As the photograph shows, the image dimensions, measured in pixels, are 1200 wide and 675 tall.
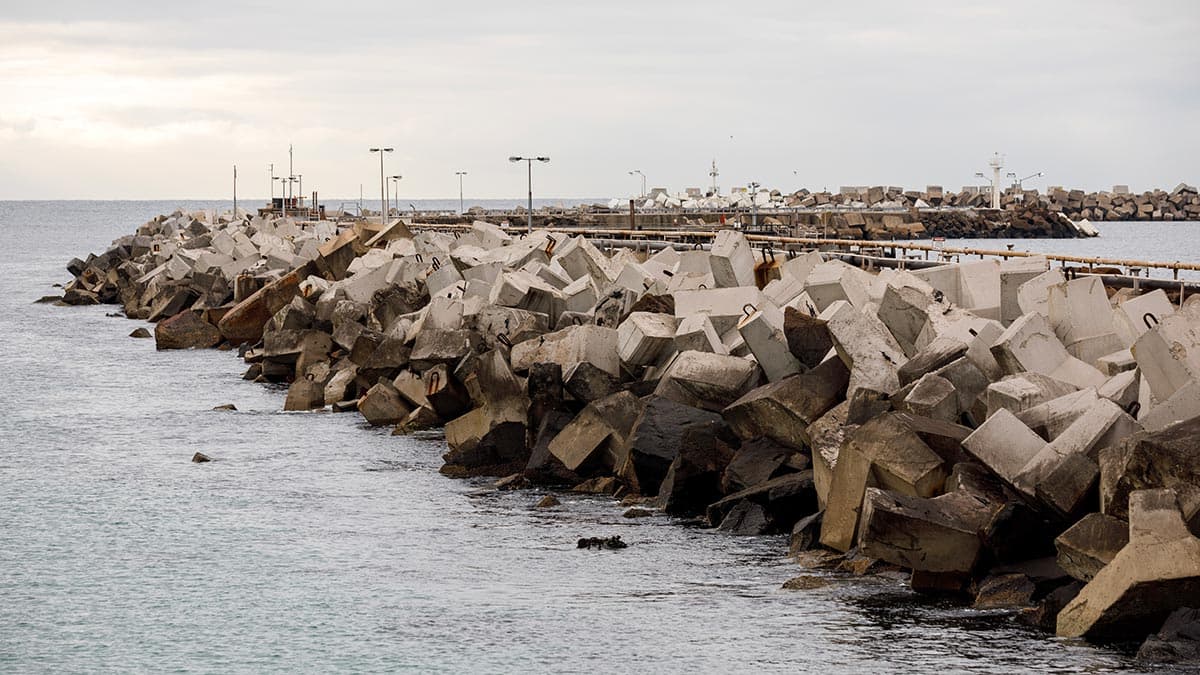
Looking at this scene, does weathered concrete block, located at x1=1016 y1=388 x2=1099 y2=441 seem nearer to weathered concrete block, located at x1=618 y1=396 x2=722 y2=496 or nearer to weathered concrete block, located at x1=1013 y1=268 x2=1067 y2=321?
weathered concrete block, located at x1=618 y1=396 x2=722 y2=496

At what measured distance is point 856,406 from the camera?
44.6 feet

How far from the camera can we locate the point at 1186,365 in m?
12.1

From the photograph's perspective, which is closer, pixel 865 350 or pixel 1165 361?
pixel 1165 361

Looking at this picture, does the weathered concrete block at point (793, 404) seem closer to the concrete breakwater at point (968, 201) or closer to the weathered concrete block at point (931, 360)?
the weathered concrete block at point (931, 360)

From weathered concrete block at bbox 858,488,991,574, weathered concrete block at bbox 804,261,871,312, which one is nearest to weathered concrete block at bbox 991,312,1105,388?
weathered concrete block at bbox 858,488,991,574

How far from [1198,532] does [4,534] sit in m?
11.6

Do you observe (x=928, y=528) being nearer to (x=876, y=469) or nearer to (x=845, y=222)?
(x=876, y=469)

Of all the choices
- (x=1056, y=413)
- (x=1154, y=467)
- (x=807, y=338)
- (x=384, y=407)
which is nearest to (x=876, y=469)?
(x=1056, y=413)

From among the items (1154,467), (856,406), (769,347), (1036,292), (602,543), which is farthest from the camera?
(1036,292)

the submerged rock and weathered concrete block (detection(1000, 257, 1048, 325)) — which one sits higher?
weathered concrete block (detection(1000, 257, 1048, 325))

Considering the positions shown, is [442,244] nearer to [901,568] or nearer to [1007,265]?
[1007,265]

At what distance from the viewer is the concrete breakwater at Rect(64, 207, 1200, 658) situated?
10.8m

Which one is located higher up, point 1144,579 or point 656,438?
point 656,438

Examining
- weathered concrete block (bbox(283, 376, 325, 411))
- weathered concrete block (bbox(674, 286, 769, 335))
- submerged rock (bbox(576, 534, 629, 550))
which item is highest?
weathered concrete block (bbox(674, 286, 769, 335))
